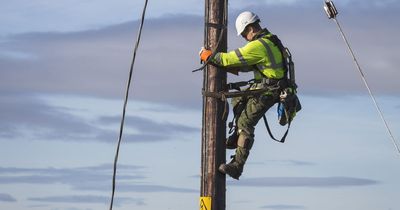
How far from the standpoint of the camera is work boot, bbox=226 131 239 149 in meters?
14.1

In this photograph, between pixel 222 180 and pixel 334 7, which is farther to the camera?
pixel 334 7

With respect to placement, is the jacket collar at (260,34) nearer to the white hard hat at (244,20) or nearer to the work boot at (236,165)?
the white hard hat at (244,20)

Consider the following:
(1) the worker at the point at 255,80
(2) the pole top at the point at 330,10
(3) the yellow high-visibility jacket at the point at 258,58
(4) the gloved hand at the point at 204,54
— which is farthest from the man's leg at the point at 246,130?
(2) the pole top at the point at 330,10

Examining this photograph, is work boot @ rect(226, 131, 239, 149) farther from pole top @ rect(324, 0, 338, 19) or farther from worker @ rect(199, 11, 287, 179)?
pole top @ rect(324, 0, 338, 19)

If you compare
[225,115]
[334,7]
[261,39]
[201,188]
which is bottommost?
[201,188]

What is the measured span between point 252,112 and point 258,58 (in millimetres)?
759

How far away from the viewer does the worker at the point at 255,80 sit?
45.1ft

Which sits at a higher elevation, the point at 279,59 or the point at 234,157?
the point at 279,59

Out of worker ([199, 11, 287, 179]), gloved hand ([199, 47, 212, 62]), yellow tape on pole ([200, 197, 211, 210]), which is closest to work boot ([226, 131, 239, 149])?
worker ([199, 11, 287, 179])

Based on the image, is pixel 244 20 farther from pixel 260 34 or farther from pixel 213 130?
pixel 213 130

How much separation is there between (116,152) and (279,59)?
8.64 feet

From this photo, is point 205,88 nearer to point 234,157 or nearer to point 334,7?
point 234,157

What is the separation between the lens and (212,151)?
1383 centimetres

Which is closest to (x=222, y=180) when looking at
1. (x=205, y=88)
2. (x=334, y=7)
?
(x=205, y=88)
